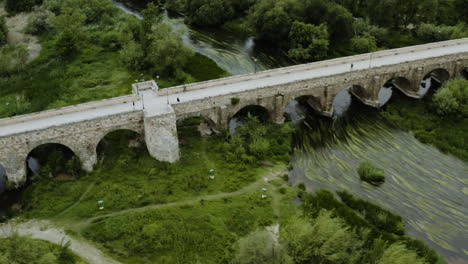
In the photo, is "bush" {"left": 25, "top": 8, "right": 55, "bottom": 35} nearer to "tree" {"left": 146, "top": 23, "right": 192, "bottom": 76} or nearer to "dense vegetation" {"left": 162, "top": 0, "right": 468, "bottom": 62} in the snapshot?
"tree" {"left": 146, "top": 23, "right": 192, "bottom": 76}

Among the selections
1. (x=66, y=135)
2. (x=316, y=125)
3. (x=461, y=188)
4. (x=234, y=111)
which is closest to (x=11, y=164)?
(x=66, y=135)

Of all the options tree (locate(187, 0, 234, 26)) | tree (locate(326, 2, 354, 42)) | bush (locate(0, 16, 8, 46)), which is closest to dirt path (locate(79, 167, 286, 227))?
tree (locate(326, 2, 354, 42))

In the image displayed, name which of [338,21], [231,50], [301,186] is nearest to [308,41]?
[338,21]

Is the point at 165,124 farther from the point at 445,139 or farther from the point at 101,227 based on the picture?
the point at 445,139

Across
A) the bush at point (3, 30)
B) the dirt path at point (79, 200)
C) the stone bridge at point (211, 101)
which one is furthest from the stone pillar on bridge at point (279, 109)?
the bush at point (3, 30)

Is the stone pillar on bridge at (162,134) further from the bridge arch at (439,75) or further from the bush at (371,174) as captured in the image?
the bridge arch at (439,75)

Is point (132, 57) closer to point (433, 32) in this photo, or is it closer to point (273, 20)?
point (273, 20)

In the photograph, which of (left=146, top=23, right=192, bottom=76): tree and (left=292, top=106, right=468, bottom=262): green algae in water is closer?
(left=292, top=106, right=468, bottom=262): green algae in water
